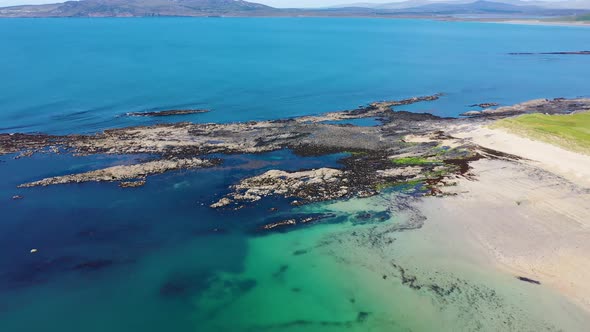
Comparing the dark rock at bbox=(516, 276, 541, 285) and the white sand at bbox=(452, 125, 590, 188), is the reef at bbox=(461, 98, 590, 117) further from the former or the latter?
the dark rock at bbox=(516, 276, 541, 285)

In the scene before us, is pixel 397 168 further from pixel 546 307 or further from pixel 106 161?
pixel 106 161

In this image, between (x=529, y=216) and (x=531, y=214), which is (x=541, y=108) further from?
(x=529, y=216)

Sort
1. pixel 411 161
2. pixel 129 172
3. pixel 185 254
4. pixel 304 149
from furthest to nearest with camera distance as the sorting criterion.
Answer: pixel 304 149
pixel 411 161
pixel 129 172
pixel 185 254

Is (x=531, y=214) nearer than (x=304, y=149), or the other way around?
(x=531, y=214)

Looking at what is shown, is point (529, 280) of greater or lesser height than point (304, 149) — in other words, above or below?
below

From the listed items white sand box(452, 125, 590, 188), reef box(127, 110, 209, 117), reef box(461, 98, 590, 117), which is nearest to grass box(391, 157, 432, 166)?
white sand box(452, 125, 590, 188)

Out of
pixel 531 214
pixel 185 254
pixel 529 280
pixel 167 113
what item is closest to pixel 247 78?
pixel 167 113
